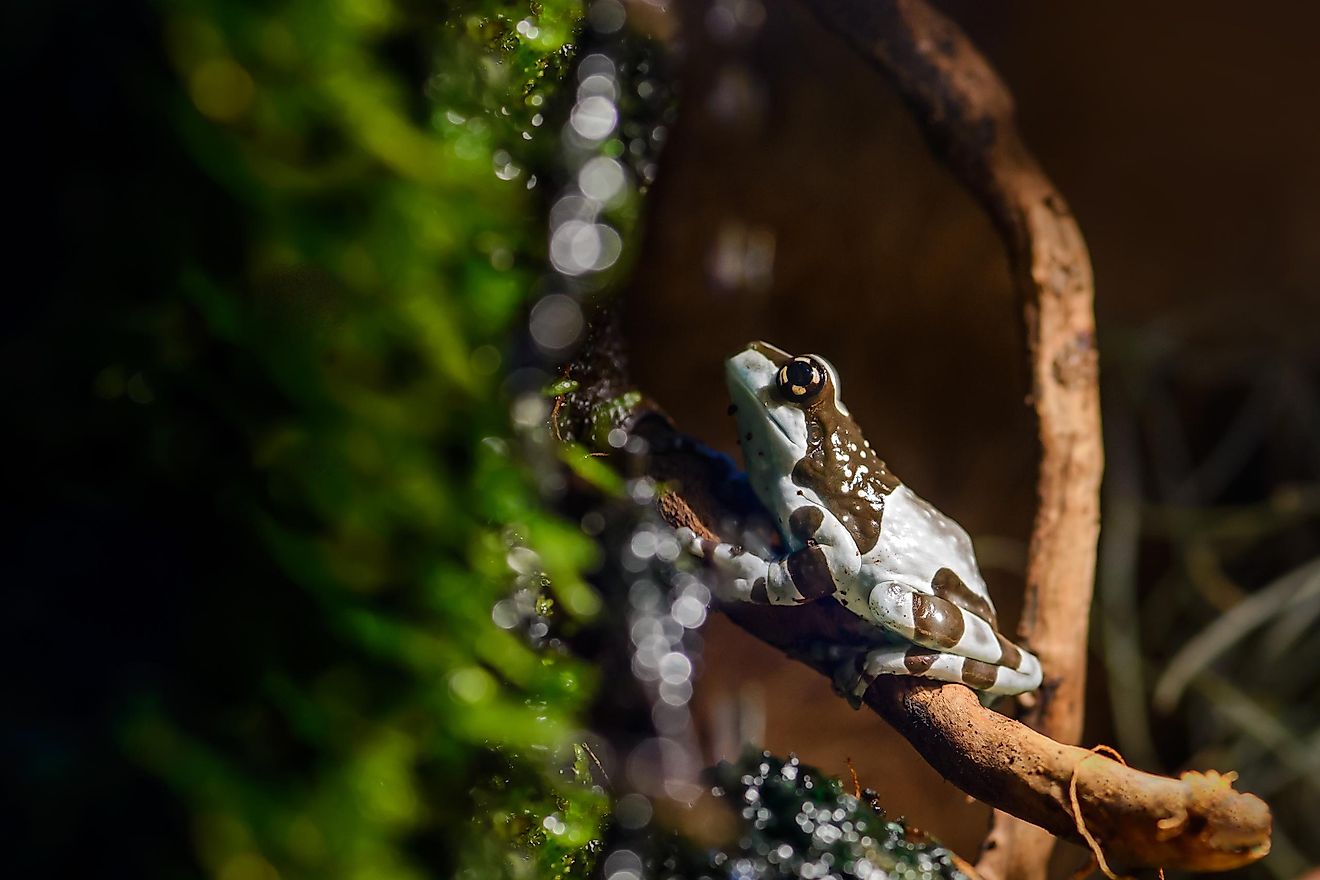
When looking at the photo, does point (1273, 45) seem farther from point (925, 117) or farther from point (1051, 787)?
point (1051, 787)

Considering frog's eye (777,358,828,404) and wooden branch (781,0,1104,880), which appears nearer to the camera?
frog's eye (777,358,828,404)

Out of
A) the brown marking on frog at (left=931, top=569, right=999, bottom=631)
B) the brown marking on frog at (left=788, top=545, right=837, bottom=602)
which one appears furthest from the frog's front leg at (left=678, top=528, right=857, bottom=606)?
the brown marking on frog at (left=931, top=569, right=999, bottom=631)

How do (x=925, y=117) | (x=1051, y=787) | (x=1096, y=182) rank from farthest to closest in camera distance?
1. (x=1096, y=182)
2. (x=925, y=117)
3. (x=1051, y=787)

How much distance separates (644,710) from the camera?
93 cm

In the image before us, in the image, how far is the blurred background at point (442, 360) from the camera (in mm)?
643

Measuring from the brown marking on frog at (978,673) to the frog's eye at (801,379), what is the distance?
0.36 m

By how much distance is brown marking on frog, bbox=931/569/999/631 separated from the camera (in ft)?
3.25

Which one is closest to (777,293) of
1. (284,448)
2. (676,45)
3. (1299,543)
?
(676,45)

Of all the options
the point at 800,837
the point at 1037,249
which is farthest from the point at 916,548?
the point at 1037,249

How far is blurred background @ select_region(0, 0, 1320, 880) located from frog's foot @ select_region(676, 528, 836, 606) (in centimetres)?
5

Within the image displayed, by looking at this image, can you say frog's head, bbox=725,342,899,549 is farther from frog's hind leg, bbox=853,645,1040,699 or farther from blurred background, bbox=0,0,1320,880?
frog's hind leg, bbox=853,645,1040,699

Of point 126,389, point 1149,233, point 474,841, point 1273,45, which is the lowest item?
point 474,841

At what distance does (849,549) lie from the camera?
3.30ft

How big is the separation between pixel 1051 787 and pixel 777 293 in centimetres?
63
